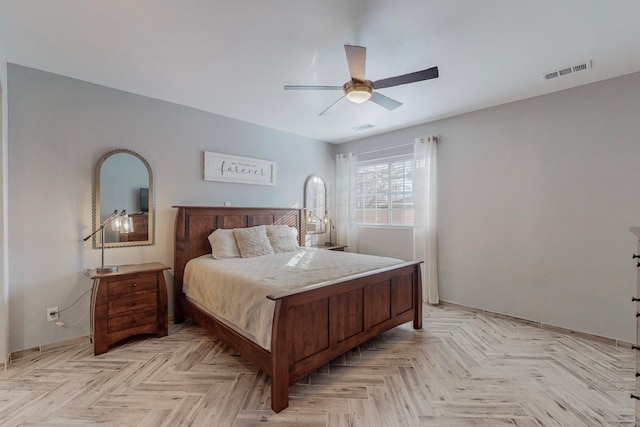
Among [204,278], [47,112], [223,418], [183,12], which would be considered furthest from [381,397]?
[47,112]

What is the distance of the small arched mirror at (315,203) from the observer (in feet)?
16.9

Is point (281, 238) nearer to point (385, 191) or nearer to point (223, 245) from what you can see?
point (223, 245)

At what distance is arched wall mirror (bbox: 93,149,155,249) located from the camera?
10.0ft

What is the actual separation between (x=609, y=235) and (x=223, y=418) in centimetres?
389

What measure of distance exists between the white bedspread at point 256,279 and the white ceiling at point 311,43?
6.21 ft

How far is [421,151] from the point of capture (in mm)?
4371

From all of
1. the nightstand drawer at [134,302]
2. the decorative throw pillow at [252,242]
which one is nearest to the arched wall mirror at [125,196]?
the nightstand drawer at [134,302]

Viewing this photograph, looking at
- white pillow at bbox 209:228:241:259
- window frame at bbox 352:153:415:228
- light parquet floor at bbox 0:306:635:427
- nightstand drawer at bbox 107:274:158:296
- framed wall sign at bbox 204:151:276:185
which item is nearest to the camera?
light parquet floor at bbox 0:306:635:427

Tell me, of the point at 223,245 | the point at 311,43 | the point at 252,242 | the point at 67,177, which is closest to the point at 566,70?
the point at 311,43

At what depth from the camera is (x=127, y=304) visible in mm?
2854

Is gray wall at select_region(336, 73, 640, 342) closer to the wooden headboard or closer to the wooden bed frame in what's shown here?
the wooden bed frame

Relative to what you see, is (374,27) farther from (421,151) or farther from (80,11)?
(421,151)

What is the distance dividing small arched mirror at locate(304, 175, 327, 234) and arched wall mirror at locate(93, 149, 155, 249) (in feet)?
8.13

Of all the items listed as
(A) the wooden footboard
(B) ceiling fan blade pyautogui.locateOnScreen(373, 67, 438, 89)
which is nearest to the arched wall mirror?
(A) the wooden footboard
